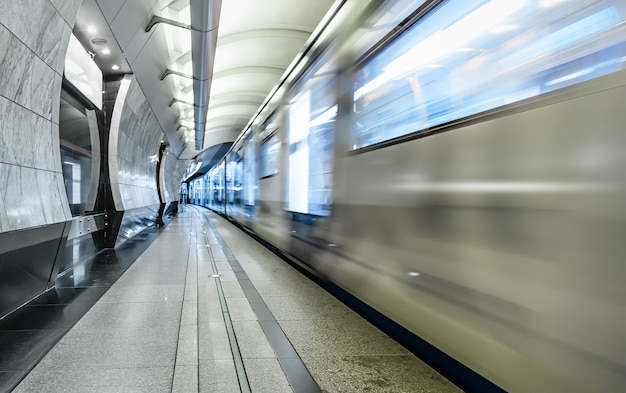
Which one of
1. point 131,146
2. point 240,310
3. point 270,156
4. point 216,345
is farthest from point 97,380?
point 131,146

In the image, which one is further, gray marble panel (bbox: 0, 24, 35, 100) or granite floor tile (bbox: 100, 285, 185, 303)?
granite floor tile (bbox: 100, 285, 185, 303)

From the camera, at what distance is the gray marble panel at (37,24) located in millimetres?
3408

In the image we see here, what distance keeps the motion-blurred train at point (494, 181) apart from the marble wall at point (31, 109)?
2.96m

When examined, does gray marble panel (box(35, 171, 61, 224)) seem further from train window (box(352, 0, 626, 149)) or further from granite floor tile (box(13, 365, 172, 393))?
train window (box(352, 0, 626, 149))

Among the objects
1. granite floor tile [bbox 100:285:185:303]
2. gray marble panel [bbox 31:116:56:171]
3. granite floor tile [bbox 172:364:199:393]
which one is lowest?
granite floor tile [bbox 100:285:185:303]

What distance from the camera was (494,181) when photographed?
5.99 feet

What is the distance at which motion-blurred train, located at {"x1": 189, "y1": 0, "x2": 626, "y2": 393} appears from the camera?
1354 millimetres

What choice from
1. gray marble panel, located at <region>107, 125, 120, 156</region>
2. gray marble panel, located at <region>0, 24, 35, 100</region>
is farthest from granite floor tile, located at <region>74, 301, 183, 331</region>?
gray marble panel, located at <region>107, 125, 120, 156</region>

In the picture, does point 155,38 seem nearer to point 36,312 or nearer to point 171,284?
point 171,284

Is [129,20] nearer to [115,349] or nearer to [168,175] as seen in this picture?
[115,349]

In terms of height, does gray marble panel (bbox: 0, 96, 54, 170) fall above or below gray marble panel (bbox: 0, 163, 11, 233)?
above

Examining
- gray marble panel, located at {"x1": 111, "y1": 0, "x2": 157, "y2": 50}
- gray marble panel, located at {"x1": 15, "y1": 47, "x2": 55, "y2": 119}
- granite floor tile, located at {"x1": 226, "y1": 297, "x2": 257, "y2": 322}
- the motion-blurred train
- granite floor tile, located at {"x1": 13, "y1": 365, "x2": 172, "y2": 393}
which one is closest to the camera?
the motion-blurred train

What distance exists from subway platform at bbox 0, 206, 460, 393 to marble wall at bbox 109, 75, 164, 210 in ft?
13.7

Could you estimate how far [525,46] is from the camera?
1.72m
